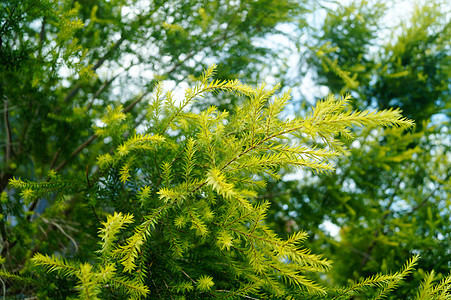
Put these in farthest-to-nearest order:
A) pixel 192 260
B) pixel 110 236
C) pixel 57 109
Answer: pixel 57 109 → pixel 192 260 → pixel 110 236

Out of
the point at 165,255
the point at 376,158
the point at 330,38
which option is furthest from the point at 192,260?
the point at 330,38

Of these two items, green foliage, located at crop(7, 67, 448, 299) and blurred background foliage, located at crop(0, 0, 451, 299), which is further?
blurred background foliage, located at crop(0, 0, 451, 299)

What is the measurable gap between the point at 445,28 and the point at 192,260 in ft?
20.4

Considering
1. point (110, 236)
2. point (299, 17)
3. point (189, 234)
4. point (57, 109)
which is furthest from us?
point (299, 17)

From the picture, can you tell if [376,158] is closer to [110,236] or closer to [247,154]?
[247,154]

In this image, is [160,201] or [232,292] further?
[160,201]

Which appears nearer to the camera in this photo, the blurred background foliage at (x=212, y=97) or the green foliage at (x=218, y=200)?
the green foliage at (x=218, y=200)

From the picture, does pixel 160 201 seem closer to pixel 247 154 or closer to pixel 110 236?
pixel 110 236

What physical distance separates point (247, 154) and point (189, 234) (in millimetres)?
574

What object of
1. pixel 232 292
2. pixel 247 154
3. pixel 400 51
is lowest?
pixel 400 51

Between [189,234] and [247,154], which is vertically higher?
[247,154]

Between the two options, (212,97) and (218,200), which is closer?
(218,200)

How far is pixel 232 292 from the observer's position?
1.54 metres

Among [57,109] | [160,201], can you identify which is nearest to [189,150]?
[160,201]
